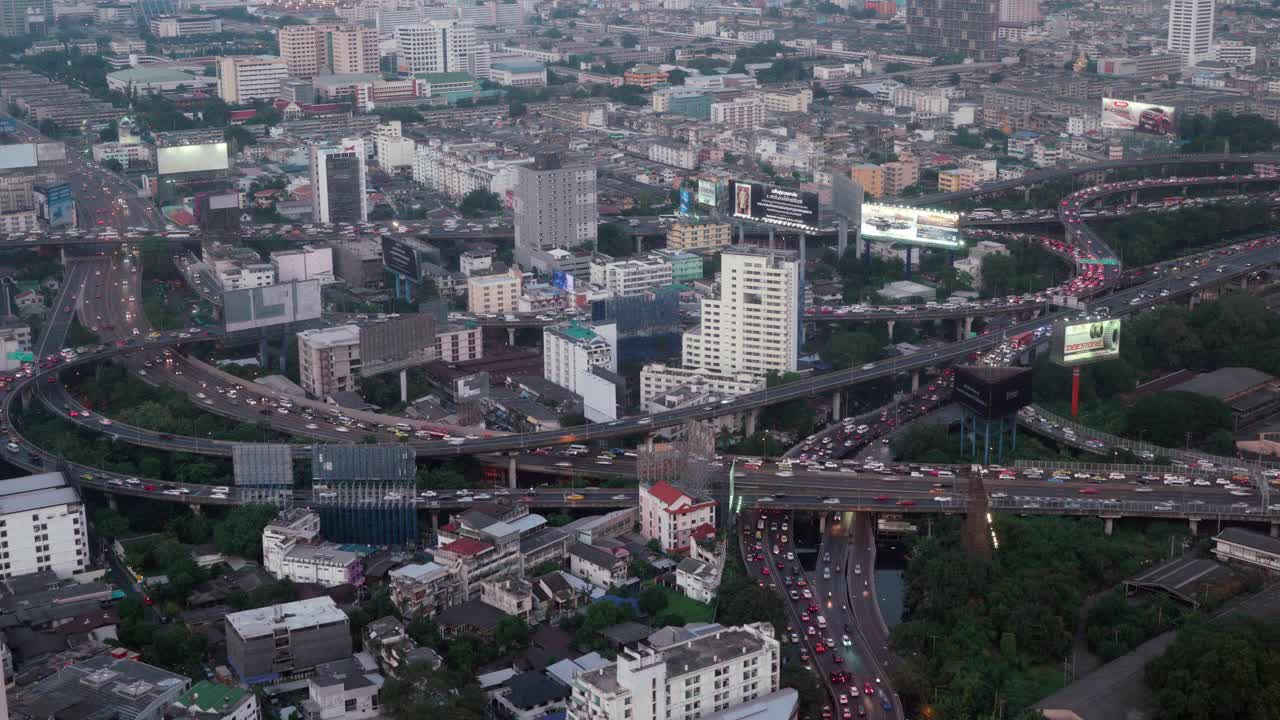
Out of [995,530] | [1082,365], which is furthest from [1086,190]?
[995,530]

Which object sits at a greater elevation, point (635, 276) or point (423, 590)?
point (635, 276)

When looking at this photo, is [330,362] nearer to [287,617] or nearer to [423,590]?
[423,590]

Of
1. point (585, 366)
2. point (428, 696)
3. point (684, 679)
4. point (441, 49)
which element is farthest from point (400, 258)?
point (441, 49)

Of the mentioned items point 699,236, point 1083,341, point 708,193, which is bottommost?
point 699,236

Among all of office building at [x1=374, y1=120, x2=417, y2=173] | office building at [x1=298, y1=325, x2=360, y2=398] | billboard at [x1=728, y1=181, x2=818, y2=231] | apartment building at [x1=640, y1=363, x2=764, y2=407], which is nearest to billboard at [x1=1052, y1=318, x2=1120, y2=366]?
apartment building at [x1=640, y1=363, x2=764, y2=407]

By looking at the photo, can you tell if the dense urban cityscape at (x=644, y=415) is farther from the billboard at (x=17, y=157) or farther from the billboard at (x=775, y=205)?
the billboard at (x=17, y=157)

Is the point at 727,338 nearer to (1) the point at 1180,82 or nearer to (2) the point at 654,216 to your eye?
(2) the point at 654,216

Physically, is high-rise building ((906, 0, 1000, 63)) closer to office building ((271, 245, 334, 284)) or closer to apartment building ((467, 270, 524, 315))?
office building ((271, 245, 334, 284))
